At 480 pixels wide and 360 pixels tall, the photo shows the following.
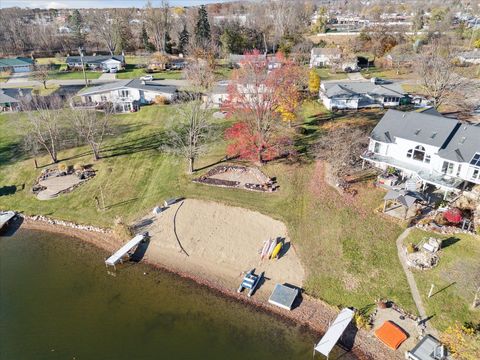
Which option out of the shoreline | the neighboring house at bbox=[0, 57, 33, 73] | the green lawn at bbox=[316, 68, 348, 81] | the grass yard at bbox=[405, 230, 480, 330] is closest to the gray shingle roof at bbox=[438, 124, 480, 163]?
the grass yard at bbox=[405, 230, 480, 330]

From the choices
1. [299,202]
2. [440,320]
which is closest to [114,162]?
[299,202]

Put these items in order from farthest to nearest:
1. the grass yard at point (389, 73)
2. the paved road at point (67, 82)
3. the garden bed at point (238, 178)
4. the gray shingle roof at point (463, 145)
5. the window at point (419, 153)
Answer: the grass yard at point (389, 73) < the paved road at point (67, 82) < the garden bed at point (238, 178) < the window at point (419, 153) < the gray shingle roof at point (463, 145)

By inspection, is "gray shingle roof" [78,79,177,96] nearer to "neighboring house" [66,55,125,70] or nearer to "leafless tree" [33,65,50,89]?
"leafless tree" [33,65,50,89]

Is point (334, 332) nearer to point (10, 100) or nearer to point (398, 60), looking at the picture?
point (10, 100)

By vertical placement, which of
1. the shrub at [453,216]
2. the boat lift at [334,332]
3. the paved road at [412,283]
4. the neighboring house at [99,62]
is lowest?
the boat lift at [334,332]

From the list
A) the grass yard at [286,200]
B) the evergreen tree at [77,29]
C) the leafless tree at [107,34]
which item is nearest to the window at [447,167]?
Result: the grass yard at [286,200]

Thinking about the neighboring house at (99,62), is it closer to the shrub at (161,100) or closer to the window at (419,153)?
the shrub at (161,100)

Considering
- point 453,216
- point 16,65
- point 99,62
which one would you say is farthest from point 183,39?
point 453,216
